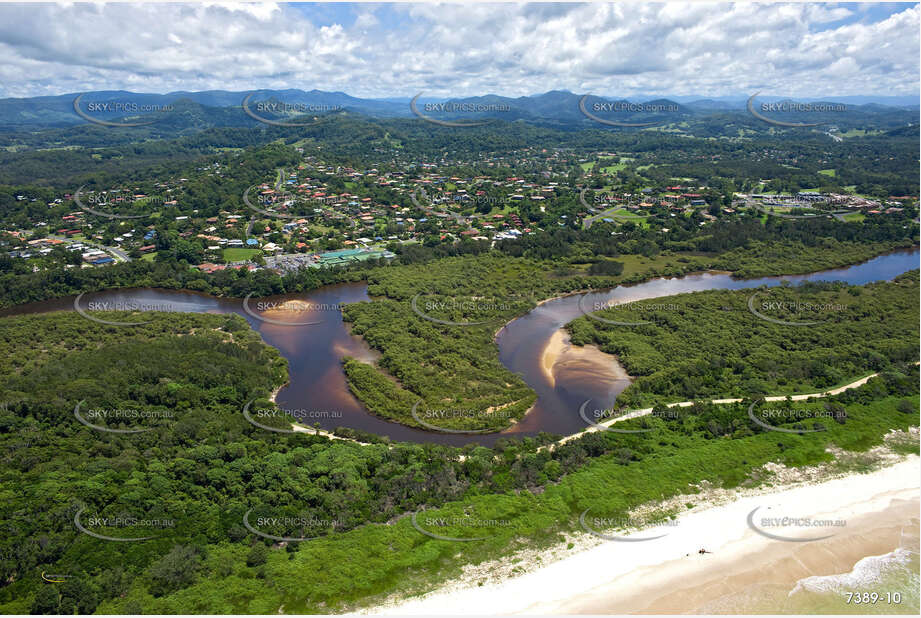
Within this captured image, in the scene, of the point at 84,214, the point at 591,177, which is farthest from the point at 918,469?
the point at 84,214

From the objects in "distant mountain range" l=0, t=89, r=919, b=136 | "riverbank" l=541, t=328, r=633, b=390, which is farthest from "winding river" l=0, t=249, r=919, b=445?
"distant mountain range" l=0, t=89, r=919, b=136

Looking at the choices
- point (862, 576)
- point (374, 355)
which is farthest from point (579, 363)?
point (862, 576)

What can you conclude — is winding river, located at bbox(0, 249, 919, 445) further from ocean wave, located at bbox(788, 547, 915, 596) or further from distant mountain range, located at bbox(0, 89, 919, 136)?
distant mountain range, located at bbox(0, 89, 919, 136)

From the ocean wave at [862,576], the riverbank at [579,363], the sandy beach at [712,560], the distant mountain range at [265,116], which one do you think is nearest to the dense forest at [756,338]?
the riverbank at [579,363]

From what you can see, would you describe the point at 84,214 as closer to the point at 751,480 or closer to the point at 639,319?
the point at 639,319

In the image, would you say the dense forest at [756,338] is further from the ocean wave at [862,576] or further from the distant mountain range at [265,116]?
the distant mountain range at [265,116]

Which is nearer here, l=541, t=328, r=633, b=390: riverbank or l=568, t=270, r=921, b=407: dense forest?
l=568, t=270, r=921, b=407: dense forest

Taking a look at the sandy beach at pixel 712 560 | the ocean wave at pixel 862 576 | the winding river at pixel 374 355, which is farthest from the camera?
the winding river at pixel 374 355
